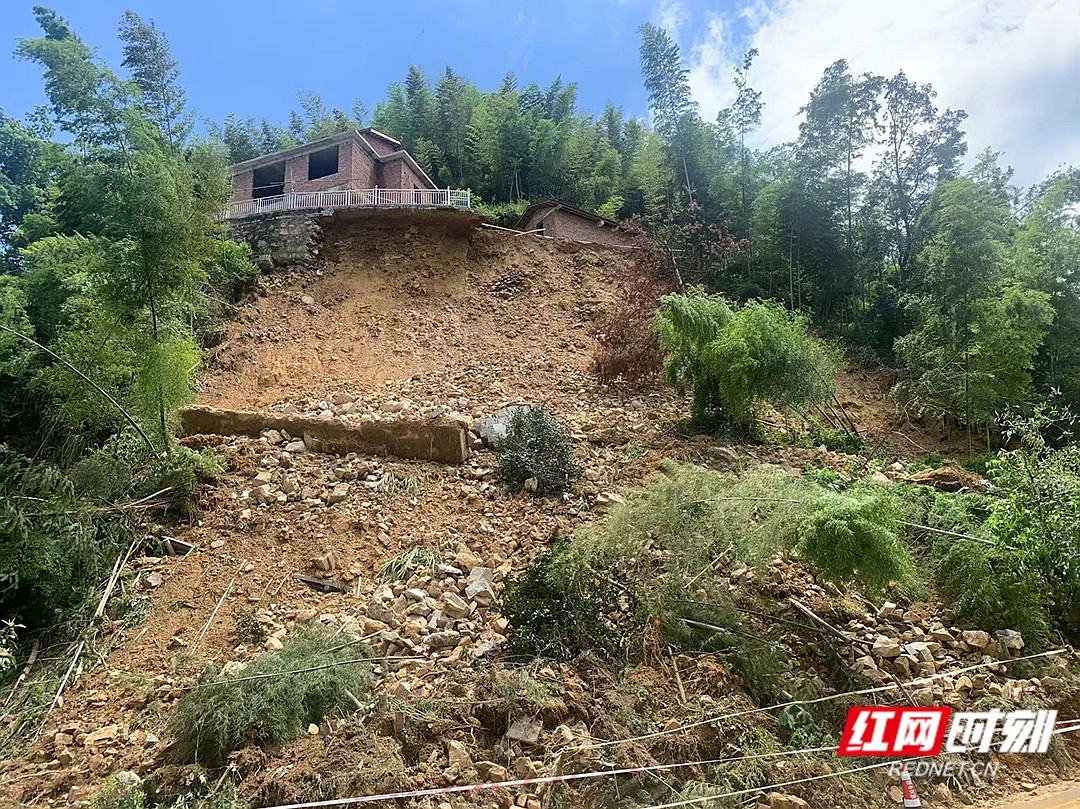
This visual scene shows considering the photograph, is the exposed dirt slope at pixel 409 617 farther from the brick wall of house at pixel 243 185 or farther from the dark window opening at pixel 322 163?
the dark window opening at pixel 322 163

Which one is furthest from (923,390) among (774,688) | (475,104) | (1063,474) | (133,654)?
(475,104)

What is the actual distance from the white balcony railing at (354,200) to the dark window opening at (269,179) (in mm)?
921

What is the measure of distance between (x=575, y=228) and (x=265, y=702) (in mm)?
14137

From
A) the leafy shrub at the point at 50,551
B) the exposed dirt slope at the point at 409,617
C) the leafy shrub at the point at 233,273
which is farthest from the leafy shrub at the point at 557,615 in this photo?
the leafy shrub at the point at 233,273

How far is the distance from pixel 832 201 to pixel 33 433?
14.9 m

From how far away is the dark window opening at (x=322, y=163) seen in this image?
15.3 meters

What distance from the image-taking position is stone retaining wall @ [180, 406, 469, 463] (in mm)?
6266

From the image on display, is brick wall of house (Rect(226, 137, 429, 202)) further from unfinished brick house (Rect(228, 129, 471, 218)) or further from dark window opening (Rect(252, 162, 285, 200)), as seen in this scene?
dark window opening (Rect(252, 162, 285, 200))

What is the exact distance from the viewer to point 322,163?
15648 millimetres

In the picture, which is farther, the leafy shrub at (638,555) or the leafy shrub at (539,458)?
the leafy shrub at (539,458)

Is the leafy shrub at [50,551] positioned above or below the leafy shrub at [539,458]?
below

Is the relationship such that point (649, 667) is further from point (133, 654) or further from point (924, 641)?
point (133, 654)

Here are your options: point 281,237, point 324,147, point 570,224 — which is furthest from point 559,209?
point 281,237

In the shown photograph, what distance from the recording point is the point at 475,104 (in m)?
20.4
